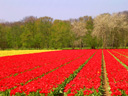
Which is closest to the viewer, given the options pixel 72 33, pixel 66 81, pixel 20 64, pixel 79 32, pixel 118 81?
pixel 118 81

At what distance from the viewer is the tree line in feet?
213

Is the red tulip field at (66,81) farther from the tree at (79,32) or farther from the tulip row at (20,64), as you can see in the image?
the tree at (79,32)

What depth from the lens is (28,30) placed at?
281 feet

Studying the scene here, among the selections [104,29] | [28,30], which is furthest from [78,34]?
[28,30]

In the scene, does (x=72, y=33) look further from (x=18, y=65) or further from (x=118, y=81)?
(x=118, y=81)

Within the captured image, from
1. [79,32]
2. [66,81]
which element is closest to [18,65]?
[66,81]

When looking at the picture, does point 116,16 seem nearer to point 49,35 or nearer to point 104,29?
point 104,29

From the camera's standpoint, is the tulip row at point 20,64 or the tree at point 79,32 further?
the tree at point 79,32

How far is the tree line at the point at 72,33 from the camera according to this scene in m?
65.0

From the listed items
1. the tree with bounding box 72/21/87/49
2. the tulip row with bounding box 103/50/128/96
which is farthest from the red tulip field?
the tree with bounding box 72/21/87/49

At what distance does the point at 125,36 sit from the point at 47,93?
67861 mm

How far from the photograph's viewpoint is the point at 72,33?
77.6 meters

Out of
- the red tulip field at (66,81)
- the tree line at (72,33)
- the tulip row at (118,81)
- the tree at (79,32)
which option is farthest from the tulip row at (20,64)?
the tree at (79,32)

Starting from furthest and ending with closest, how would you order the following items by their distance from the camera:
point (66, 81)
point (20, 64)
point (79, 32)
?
point (79, 32)
point (20, 64)
point (66, 81)
